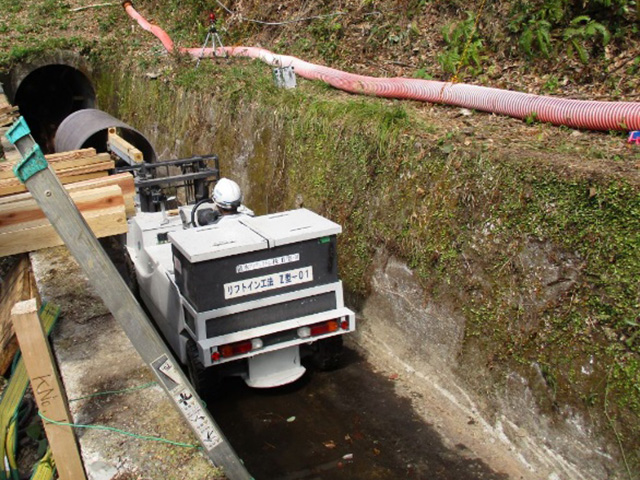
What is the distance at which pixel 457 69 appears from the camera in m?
9.63

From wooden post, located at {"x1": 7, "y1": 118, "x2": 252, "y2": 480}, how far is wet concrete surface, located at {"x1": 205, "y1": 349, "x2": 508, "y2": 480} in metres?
2.17

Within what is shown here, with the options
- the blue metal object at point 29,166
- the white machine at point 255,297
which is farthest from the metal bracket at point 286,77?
the blue metal object at point 29,166

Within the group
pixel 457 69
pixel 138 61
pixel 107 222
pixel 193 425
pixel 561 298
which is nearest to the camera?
pixel 193 425

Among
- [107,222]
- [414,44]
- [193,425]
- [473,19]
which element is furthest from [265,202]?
[193,425]

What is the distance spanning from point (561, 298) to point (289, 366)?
2.87 metres

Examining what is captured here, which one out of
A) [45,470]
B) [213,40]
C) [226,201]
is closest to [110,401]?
[45,470]

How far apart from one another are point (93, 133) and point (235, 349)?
7517 millimetres

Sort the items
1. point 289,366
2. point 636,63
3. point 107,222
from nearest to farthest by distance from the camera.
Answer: point 107,222 < point 289,366 < point 636,63

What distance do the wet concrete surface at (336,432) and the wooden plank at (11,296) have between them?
2.24m

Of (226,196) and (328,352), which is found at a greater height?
(226,196)

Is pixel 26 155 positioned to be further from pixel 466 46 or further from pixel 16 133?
pixel 466 46

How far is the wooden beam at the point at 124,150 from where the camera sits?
32.2 feet

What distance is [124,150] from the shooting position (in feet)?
34.6

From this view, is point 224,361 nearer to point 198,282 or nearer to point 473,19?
point 198,282
